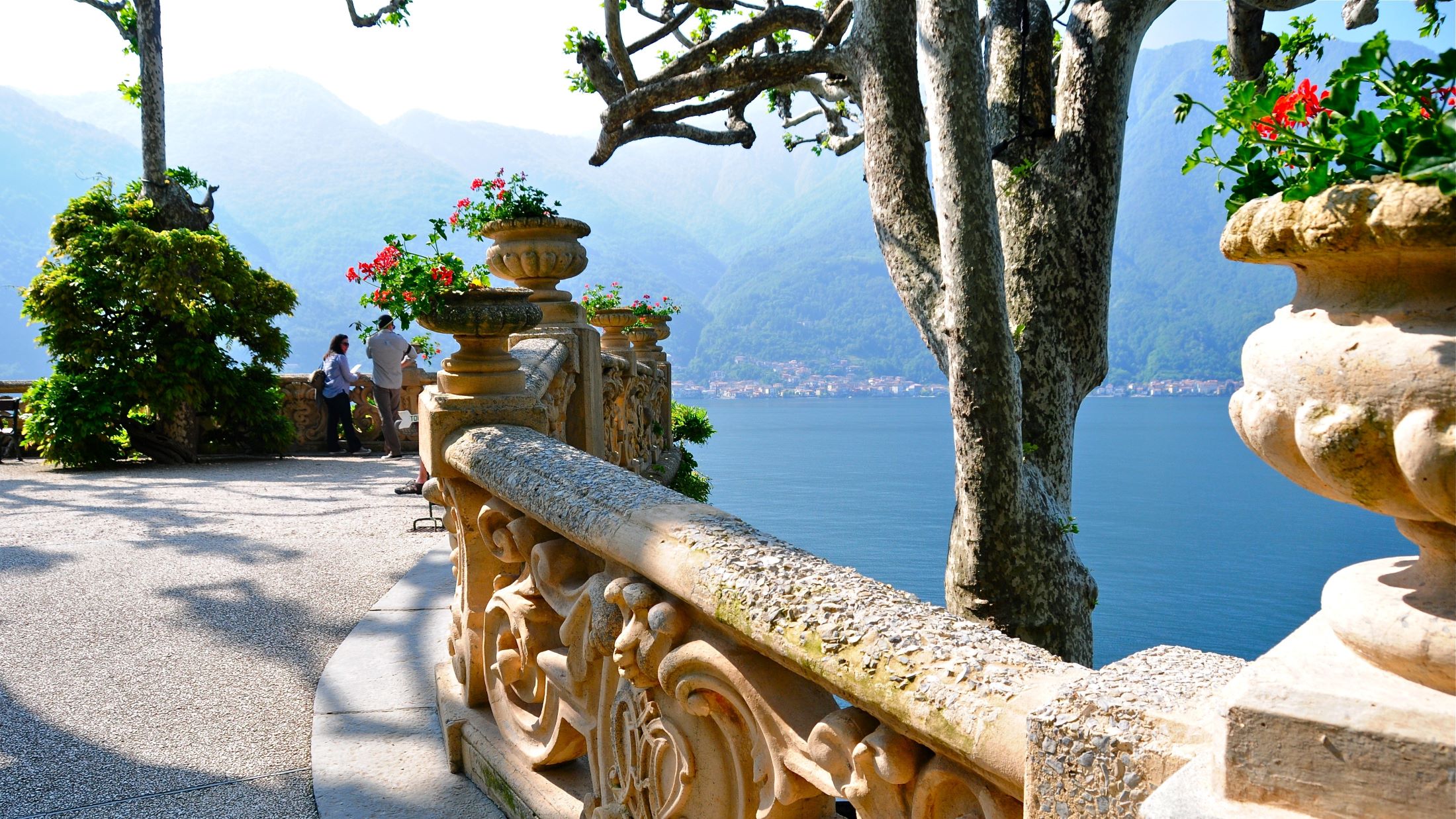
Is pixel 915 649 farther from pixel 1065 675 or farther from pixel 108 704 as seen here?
pixel 108 704

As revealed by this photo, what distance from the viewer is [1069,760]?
1.12m

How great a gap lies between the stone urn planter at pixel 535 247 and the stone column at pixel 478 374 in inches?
77.1

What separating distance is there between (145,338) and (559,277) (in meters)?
8.57

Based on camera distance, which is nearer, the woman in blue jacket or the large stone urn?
the large stone urn

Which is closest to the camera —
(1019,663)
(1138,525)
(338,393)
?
(1019,663)

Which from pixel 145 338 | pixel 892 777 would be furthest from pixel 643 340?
pixel 892 777

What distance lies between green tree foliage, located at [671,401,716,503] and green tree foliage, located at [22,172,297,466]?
5.52 metres

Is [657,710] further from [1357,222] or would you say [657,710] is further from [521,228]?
[521,228]

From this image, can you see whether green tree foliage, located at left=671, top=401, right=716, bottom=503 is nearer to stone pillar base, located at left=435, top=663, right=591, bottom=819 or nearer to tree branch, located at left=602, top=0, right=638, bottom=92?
tree branch, located at left=602, top=0, right=638, bottom=92

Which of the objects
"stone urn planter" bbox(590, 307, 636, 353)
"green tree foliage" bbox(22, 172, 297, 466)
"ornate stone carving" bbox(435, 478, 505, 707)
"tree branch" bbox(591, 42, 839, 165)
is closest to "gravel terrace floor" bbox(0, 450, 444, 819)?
"ornate stone carving" bbox(435, 478, 505, 707)

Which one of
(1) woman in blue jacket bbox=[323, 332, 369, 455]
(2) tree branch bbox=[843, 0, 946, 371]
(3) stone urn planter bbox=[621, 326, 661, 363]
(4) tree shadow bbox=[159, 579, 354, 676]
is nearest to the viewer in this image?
(4) tree shadow bbox=[159, 579, 354, 676]

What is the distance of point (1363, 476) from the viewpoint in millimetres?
905

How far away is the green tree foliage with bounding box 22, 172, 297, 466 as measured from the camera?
37.0 ft

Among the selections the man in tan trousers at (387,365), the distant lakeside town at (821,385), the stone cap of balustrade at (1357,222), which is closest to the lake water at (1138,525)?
the man in tan trousers at (387,365)
